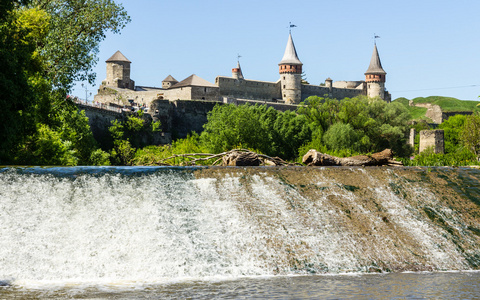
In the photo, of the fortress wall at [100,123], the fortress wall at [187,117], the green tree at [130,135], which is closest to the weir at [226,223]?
the green tree at [130,135]

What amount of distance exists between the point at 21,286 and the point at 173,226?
3.42 m

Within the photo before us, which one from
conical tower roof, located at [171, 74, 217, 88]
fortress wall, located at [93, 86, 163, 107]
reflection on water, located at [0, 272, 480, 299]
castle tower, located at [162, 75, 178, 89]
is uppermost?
castle tower, located at [162, 75, 178, 89]

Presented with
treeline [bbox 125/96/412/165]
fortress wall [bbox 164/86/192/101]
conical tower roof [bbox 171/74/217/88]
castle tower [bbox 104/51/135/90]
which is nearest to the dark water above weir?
treeline [bbox 125/96/412/165]

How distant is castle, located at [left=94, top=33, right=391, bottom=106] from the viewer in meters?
88.9

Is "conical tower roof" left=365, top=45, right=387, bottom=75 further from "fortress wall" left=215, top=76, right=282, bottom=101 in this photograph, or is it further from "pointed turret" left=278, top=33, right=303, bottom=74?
"fortress wall" left=215, top=76, right=282, bottom=101

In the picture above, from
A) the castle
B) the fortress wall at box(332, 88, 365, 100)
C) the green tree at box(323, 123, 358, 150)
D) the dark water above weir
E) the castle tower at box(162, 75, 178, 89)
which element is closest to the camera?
the dark water above weir

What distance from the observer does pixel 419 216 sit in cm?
1366

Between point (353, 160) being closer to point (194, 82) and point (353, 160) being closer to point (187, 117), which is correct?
point (187, 117)

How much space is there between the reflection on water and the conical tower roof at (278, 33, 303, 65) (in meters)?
95.7

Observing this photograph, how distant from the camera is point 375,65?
371ft

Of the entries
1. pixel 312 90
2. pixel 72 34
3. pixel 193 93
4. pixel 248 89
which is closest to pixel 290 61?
pixel 312 90

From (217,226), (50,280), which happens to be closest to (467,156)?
(217,226)

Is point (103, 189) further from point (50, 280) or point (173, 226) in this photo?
point (50, 280)

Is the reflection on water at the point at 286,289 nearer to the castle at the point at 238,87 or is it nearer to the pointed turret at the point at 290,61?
the castle at the point at 238,87
